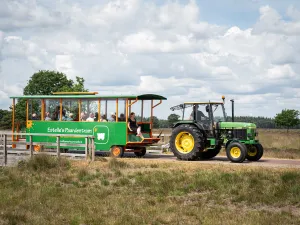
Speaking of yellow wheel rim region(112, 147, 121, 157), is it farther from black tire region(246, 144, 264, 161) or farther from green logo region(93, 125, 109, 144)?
black tire region(246, 144, 264, 161)

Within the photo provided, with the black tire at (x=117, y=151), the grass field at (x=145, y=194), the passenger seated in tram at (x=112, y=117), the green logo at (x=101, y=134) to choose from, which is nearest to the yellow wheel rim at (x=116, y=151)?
the black tire at (x=117, y=151)

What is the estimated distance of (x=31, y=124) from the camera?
1002 inches

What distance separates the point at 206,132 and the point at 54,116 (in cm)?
749

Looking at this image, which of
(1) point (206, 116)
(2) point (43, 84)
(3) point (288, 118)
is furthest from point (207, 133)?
(3) point (288, 118)

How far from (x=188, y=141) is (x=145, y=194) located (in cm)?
791

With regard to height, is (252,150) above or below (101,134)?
below

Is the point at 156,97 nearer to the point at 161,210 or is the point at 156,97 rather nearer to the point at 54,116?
the point at 54,116

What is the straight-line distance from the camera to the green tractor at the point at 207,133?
832 inches

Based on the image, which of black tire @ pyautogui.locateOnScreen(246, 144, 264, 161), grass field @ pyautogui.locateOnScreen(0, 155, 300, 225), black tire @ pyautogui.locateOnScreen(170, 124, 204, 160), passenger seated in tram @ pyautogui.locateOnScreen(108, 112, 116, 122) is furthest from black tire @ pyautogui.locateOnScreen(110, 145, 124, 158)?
black tire @ pyautogui.locateOnScreen(246, 144, 264, 161)

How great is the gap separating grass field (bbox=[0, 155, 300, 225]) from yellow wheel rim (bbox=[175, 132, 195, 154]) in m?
3.09

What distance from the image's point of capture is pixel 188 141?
21.8m

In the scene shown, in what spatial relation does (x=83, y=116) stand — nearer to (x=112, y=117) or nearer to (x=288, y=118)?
(x=112, y=117)

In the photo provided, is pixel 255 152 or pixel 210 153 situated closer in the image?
pixel 255 152

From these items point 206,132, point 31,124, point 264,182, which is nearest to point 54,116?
point 31,124
